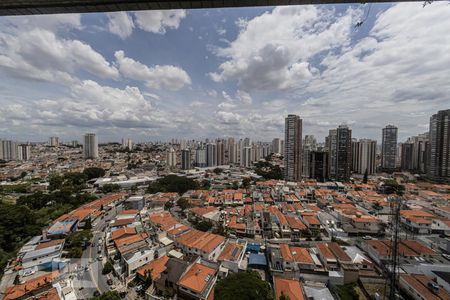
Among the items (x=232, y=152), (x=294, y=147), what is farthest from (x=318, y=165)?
(x=232, y=152)

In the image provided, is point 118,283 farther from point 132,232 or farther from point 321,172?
point 321,172

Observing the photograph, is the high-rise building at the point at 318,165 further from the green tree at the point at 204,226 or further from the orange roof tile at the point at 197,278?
the orange roof tile at the point at 197,278

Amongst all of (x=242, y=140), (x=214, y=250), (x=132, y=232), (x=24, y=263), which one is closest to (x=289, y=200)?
(x=214, y=250)

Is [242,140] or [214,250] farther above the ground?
[242,140]

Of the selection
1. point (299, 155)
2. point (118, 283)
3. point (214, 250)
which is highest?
point (299, 155)

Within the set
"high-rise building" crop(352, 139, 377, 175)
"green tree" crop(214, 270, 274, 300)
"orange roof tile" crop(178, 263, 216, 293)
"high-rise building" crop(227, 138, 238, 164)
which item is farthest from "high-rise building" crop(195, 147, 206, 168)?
"green tree" crop(214, 270, 274, 300)

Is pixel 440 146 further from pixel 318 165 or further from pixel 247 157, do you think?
pixel 247 157

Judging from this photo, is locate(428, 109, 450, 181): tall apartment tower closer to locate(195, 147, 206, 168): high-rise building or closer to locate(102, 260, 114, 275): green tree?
locate(102, 260, 114, 275): green tree
